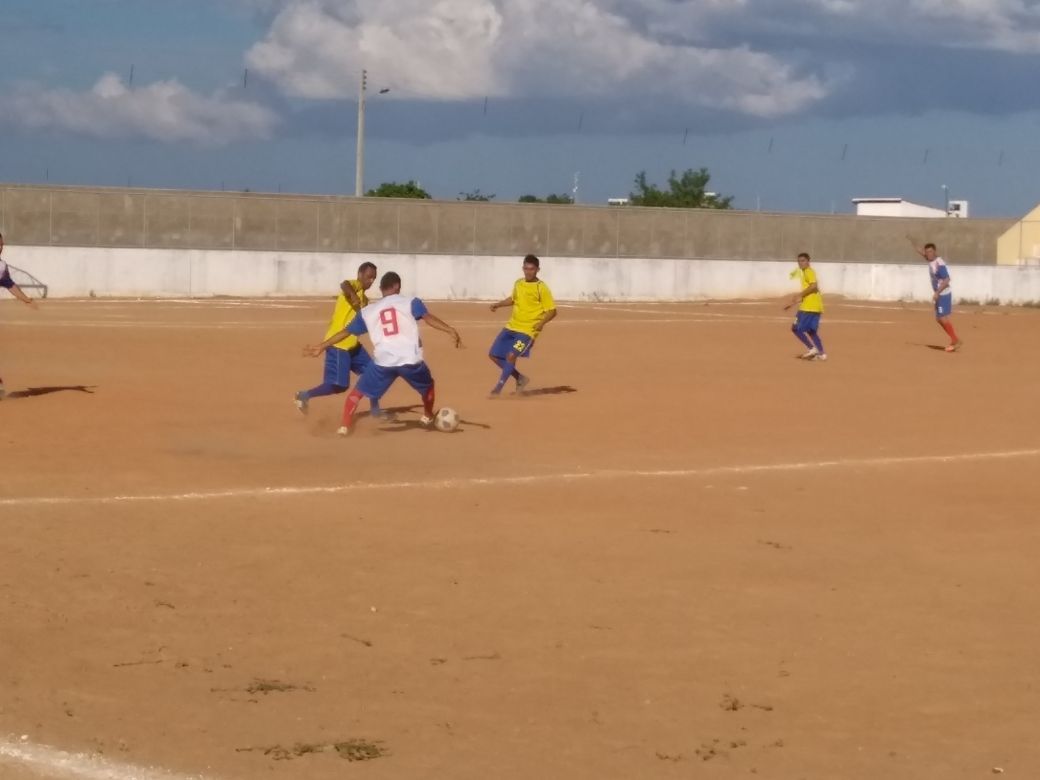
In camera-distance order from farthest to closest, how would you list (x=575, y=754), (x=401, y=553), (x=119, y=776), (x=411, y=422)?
1. (x=411, y=422)
2. (x=401, y=553)
3. (x=575, y=754)
4. (x=119, y=776)

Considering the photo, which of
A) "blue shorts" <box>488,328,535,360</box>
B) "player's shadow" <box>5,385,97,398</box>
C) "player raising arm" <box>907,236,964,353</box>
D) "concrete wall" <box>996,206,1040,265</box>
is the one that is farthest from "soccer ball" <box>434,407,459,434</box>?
"concrete wall" <box>996,206,1040,265</box>

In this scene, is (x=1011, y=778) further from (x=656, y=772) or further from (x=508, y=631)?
(x=508, y=631)

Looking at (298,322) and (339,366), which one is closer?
(339,366)

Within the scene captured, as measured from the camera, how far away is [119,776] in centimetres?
576

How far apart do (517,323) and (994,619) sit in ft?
36.1

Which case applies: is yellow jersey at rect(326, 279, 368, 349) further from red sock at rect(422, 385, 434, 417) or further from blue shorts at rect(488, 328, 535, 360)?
blue shorts at rect(488, 328, 535, 360)

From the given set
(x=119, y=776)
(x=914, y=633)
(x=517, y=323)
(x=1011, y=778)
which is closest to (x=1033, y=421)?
(x=517, y=323)

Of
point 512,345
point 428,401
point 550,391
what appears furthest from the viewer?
point 550,391

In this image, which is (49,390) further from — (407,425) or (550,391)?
(550,391)

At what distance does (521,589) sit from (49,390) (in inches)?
445

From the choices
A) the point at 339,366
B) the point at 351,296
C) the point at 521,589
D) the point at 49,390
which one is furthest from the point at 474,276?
the point at 521,589

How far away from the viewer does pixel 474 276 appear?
49.5 m

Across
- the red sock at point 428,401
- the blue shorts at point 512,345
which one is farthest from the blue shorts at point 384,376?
the blue shorts at point 512,345

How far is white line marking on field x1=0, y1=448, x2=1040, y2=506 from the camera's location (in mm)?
11680
